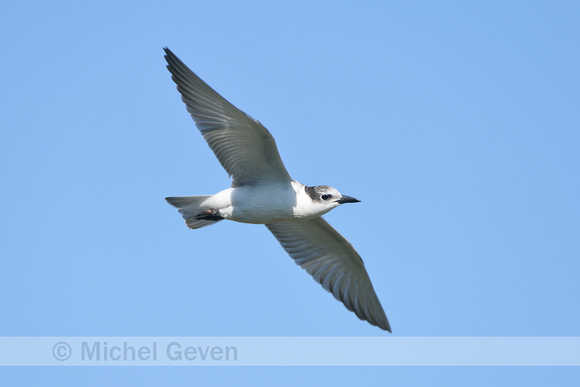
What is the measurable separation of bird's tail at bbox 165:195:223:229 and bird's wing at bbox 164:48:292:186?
65cm

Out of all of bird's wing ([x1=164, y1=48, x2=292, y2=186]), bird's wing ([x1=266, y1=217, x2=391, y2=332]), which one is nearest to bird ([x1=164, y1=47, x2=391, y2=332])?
bird's wing ([x1=164, y1=48, x2=292, y2=186])

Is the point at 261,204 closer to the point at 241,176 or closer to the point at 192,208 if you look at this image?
the point at 241,176

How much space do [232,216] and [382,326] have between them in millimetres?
4026

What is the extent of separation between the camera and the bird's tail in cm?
1189

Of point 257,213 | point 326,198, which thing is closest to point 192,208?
point 257,213

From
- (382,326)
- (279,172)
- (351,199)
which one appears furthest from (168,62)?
(382,326)

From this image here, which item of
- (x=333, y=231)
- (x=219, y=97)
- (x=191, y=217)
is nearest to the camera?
(x=219, y=97)

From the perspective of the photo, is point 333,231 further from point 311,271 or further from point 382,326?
point 382,326

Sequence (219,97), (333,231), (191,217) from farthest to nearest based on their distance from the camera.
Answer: (333,231), (191,217), (219,97)

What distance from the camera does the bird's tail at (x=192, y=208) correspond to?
1189cm

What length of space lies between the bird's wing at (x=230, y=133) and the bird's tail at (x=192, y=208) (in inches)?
25.8

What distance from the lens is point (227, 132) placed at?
11.5 m

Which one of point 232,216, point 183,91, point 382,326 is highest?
point 183,91

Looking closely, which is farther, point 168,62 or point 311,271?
point 311,271
